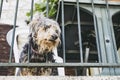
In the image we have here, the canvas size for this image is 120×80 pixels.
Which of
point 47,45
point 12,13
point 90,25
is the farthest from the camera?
point 12,13

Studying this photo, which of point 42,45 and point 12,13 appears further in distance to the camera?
point 12,13

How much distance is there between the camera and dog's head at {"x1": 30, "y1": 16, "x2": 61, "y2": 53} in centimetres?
433

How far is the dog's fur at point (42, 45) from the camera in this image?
429cm

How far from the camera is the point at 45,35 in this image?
4391mm

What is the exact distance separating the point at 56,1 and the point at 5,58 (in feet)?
10.3

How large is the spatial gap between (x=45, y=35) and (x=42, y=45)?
0.16m

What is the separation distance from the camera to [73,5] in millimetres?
5359

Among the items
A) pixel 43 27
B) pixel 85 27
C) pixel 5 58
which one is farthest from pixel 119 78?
pixel 5 58

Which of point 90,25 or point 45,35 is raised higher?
point 90,25

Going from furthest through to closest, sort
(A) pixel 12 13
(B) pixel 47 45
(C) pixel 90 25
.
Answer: (A) pixel 12 13 < (C) pixel 90 25 < (B) pixel 47 45

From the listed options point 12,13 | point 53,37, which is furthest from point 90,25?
point 12,13

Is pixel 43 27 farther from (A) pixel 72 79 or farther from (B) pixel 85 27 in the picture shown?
(A) pixel 72 79

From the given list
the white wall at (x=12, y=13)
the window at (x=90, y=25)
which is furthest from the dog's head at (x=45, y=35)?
the white wall at (x=12, y=13)

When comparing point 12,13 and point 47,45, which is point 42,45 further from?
point 12,13
